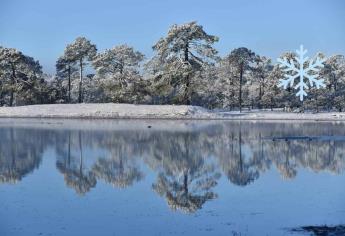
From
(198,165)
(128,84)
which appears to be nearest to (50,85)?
(128,84)

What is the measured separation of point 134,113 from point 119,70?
39.6 feet

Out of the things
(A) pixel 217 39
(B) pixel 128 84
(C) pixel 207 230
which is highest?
(A) pixel 217 39

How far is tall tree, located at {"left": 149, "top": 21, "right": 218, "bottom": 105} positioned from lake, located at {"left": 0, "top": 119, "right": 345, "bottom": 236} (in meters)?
30.6

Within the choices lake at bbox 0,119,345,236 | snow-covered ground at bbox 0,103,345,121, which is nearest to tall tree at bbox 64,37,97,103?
snow-covered ground at bbox 0,103,345,121

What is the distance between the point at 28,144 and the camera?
30062 mm

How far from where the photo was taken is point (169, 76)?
203 ft

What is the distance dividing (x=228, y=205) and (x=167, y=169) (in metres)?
7.00

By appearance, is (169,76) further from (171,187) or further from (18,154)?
(171,187)

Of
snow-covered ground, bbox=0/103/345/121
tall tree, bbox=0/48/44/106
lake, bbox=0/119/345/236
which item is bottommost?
lake, bbox=0/119/345/236

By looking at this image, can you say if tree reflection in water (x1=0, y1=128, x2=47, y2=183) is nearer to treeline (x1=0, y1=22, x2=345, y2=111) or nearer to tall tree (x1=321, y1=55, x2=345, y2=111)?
treeline (x1=0, y1=22, x2=345, y2=111)

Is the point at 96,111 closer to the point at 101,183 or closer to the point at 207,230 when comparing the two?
the point at 101,183

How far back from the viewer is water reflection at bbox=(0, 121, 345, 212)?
1827 cm

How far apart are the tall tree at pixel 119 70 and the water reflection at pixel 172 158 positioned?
1260 inches

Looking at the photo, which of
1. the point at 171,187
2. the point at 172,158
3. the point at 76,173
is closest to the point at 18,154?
→ the point at 76,173
